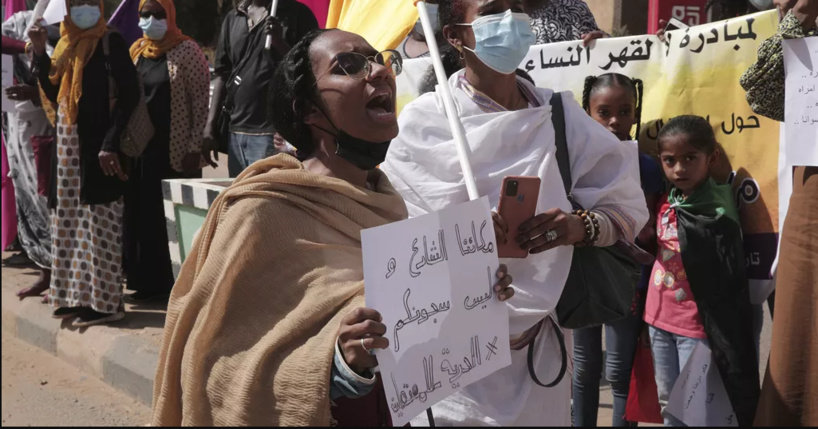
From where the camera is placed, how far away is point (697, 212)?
3.87 m

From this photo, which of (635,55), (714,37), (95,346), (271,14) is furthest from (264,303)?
(95,346)

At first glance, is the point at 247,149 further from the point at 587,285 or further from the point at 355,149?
the point at 355,149

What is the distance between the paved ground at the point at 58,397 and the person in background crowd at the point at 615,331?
2.49 metres

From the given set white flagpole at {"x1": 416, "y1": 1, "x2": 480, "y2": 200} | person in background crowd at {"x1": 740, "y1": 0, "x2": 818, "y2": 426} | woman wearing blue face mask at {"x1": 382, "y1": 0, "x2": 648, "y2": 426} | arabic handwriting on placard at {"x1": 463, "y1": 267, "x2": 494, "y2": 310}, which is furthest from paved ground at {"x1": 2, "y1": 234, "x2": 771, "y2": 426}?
arabic handwriting on placard at {"x1": 463, "y1": 267, "x2": 494, "y2": 310}

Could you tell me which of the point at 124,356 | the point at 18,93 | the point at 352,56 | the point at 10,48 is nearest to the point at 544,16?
the point at 352,56

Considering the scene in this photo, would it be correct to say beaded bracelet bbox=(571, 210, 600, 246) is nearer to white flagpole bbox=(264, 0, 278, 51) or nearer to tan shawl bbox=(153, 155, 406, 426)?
tan shawl bbox=(153, 155, 406, 426)

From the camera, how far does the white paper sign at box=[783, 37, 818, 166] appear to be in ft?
10.6

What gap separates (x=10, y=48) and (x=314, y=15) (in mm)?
3581

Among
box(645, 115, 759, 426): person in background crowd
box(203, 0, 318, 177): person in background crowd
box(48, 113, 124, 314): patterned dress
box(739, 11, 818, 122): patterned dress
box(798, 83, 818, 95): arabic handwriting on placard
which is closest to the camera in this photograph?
box(798, 83, 818, 95): arabic handwriting on placard

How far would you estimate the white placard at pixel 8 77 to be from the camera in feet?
26.1

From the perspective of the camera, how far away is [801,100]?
10.8 ft

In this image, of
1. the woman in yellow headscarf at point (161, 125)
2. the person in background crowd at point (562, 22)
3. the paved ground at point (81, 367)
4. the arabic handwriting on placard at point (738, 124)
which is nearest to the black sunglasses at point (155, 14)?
the woman in yellow headscarf at point (161, 125)

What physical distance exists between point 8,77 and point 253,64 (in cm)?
320

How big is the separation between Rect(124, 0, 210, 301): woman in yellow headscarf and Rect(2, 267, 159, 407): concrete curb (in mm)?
743
